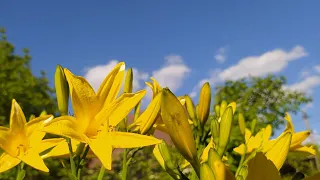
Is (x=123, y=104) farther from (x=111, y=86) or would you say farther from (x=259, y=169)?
(x=259, y=169)

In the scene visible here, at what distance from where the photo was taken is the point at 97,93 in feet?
4.09

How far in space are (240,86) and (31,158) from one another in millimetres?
9322

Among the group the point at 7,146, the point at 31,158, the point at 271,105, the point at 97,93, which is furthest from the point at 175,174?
the point at 271,105

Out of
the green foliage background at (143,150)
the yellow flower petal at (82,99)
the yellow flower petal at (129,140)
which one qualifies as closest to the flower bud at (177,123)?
the yellow flower petal at (129,140)

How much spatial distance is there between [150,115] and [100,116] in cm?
15

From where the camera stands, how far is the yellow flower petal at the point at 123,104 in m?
1.21

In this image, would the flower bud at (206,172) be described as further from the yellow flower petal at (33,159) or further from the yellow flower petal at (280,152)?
the yellow flower petal at (33,159)

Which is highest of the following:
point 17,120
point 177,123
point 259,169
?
point 17,120

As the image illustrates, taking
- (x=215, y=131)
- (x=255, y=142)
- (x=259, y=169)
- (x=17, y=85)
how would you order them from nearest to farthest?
1. (x=259, y=169)
2. (x=215, y=131)
3. (x=255, y=142)
4. (x=17, y=85)

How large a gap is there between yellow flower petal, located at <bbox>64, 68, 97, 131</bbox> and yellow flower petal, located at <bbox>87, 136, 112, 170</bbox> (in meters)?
0.07

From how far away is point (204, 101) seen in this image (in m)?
1.61

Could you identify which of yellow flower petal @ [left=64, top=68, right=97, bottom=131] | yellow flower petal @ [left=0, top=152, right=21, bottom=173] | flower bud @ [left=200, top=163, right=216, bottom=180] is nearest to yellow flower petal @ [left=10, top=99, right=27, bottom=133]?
yellow flower petal @ [left=0, top=152, right=21, bottom=173]

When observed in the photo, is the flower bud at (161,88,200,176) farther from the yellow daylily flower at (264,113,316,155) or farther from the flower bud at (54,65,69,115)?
the yellow daylily flower at (264,113,316,155)

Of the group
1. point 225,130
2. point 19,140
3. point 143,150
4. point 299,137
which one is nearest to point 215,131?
point 225,130
